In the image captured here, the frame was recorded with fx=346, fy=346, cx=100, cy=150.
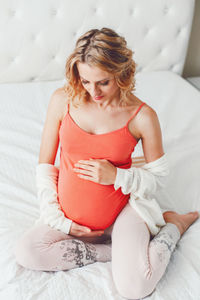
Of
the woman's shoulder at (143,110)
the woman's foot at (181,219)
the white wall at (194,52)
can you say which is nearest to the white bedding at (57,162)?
the woman's foot at (181,219)

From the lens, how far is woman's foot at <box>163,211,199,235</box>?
130 centimetres

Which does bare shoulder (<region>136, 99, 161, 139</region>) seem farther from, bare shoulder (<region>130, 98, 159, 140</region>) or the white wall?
the white wall

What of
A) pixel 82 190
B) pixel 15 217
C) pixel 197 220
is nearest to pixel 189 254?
pixel 197 220

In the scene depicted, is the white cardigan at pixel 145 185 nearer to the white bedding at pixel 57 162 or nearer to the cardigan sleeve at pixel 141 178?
the cardigan sleeve at pixel 141 178

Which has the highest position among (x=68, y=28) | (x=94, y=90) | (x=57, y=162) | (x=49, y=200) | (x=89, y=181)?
(x=94, y=90)

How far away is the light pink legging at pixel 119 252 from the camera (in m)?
1.07

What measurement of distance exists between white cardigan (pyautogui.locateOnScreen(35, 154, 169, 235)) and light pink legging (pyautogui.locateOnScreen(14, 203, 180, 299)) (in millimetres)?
28

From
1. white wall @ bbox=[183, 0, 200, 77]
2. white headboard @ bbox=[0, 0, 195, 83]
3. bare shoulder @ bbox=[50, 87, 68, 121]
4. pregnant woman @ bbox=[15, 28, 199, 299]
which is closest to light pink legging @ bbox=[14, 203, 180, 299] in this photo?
pregnant woman @ bbox=[15, 28, 199, 299]

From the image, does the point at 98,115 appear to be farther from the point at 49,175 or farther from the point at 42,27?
the point at 42,27

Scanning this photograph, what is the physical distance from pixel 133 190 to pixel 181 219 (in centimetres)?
28

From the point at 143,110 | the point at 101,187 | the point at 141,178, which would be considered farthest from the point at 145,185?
the point at 143,110

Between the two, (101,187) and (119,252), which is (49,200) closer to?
(101,187)

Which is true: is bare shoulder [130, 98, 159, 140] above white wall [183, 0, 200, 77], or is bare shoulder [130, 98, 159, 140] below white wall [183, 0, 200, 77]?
above

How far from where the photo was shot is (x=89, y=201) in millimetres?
1191
